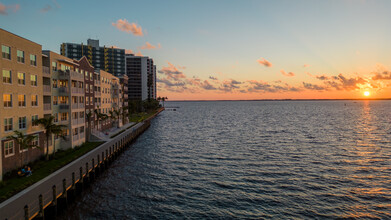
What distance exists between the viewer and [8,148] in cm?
3112

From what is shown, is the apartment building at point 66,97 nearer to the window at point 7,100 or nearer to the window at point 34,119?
the window at point 34,119

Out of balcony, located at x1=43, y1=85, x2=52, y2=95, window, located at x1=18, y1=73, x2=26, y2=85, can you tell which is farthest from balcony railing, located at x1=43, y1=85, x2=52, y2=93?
window, located at x1=18, y1=73, x2=26, y2=85

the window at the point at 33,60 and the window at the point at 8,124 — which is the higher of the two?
the window at the point at 33,60

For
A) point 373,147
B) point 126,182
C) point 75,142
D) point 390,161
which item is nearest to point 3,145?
point 126,182

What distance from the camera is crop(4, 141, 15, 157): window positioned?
30500mm

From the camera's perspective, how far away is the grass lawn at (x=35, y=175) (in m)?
24.9

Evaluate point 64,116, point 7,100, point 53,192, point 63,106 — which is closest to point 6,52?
point 7,100

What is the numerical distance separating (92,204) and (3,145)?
519 inches

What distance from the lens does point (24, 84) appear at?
113ft

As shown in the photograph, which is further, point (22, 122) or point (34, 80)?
point (34, 80)

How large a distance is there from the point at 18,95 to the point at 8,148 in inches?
273

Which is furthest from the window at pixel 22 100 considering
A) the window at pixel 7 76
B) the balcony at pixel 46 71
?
the balcony at pixel 46 71

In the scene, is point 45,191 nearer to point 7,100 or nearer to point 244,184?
point 7,100

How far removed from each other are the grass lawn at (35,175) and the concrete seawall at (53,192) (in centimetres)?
80
